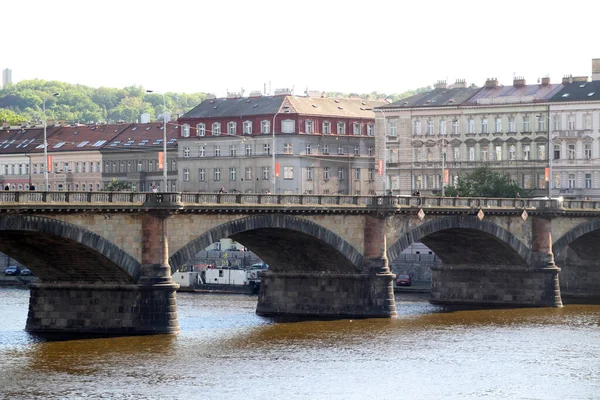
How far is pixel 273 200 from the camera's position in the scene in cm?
10906

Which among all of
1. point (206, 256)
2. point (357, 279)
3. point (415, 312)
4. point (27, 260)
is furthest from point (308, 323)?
point (206, 256)

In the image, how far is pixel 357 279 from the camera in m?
115

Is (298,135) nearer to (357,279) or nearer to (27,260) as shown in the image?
(357,279)

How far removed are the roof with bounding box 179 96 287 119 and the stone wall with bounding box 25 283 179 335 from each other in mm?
76002

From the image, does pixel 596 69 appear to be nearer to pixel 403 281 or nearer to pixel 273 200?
pixel 403 281

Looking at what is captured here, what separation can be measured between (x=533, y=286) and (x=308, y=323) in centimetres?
2605

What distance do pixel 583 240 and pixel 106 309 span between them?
5789cm

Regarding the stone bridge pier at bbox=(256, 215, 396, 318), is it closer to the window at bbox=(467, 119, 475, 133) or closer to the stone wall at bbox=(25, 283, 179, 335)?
the stone wall at bbox=(25, 283, 179, 335)

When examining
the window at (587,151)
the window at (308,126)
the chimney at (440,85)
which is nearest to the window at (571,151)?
the window at (587,151)

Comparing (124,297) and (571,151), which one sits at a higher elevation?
(571,151)

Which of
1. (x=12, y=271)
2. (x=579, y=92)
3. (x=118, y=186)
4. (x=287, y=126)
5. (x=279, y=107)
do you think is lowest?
(x=12, y=271)

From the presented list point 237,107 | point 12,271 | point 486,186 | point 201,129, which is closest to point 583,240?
point 486,186

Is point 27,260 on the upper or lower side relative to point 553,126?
lower

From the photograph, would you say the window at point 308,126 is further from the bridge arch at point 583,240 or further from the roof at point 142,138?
the bridge arch at point 583,240
